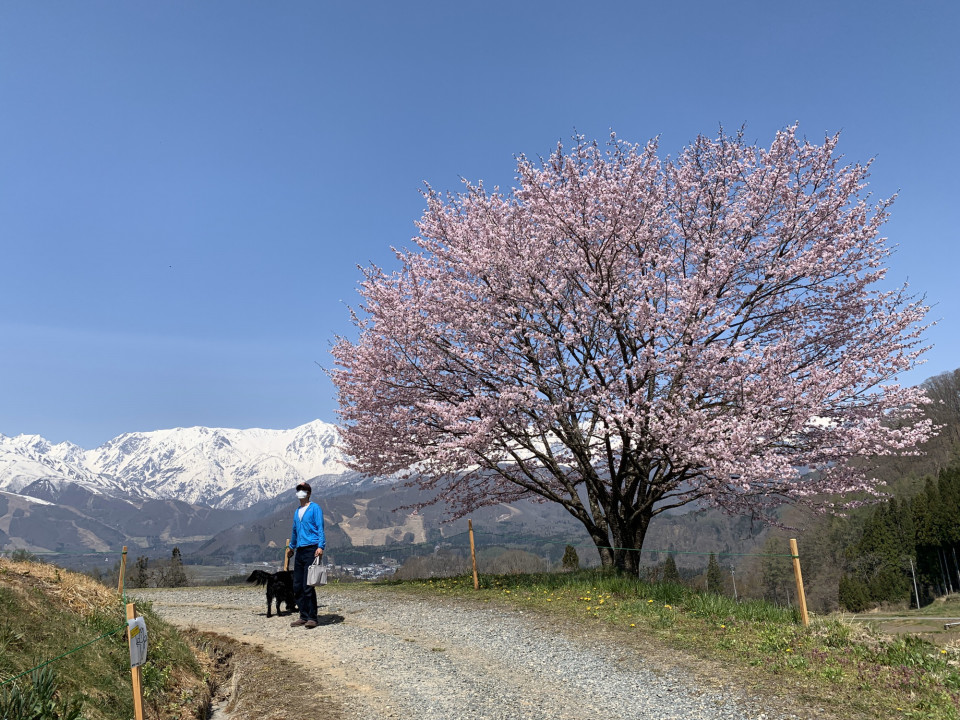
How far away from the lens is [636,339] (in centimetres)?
1828

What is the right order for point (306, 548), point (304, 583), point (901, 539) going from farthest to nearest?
point (901, 539) < point (304, 583) < point (306, 548)

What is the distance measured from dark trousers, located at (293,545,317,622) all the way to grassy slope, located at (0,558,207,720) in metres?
2.92

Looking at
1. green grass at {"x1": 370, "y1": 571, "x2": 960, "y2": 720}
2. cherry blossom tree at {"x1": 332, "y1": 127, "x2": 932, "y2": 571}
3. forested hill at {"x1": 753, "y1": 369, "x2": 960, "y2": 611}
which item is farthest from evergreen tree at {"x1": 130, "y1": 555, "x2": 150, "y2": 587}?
forested hill at {"x1": 753, "y1": 369, "x2": 960, "y2": 611}

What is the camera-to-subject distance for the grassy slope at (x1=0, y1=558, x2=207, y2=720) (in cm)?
727

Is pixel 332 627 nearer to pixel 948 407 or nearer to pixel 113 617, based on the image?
pixel 113 617

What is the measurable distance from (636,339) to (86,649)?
1428cm

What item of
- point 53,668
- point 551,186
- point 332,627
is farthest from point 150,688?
point 551,186

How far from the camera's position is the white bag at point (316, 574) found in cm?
1295

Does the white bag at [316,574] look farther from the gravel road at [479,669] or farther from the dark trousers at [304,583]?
the gravel road at [479,669]

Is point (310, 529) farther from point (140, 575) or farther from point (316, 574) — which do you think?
point (140, 575)

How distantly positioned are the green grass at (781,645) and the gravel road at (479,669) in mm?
745

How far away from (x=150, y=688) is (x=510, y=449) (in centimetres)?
1193

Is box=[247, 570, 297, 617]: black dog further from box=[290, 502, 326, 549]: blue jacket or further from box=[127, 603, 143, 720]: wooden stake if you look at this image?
box=[127, 603, 143, 720]: wooden stake

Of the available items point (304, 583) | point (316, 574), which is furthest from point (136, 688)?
point (304, 583)
